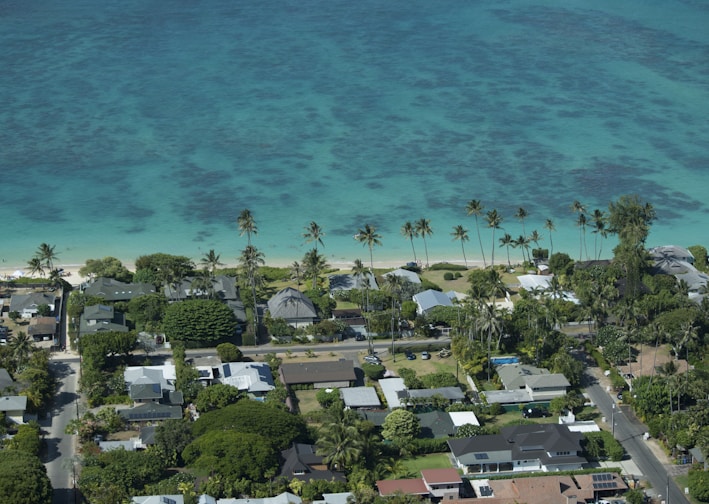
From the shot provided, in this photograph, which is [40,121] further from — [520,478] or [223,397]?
[520,478]

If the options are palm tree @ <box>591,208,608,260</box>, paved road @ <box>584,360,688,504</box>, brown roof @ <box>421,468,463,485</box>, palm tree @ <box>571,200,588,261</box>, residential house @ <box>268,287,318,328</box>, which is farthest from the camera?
palm tree @ <box>571,200,588,261</box>

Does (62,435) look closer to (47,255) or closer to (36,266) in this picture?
(36,266)

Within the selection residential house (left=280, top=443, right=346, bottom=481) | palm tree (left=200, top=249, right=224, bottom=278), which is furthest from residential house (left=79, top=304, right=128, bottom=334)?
residential house (left=280, top=443, right=346, bottom=481)

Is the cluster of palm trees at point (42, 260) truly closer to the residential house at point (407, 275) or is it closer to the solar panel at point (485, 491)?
the residential house at point (407, 275)

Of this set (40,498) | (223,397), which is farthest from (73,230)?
(40,498)

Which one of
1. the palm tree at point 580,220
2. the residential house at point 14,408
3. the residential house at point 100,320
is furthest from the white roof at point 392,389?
the palm tree at point 580,220

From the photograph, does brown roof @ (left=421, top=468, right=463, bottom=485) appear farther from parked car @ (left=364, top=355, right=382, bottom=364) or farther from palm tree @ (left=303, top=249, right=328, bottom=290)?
palm tree @ (left=303, top=249, right=328, bottom=290)
